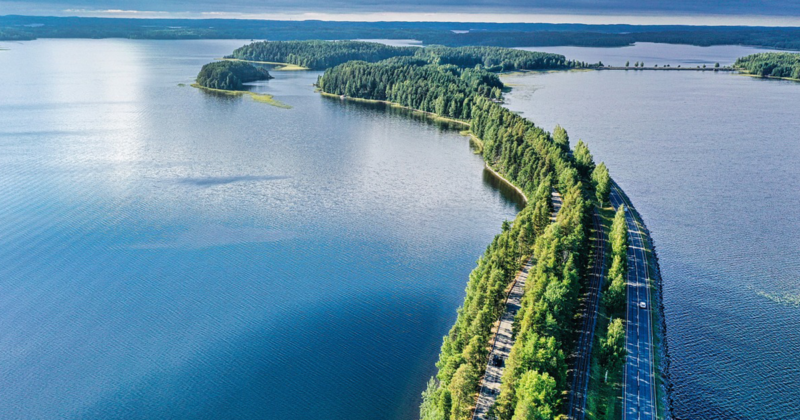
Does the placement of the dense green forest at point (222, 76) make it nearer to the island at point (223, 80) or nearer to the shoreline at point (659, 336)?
the island at point (223, 80)

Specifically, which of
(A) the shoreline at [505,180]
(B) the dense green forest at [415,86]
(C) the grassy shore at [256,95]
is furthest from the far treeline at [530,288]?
(C) the grassy shore at [256,95]

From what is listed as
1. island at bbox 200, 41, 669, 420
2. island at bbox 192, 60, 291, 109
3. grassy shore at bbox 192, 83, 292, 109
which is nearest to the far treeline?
island at bbox 200, 41, 669, 420

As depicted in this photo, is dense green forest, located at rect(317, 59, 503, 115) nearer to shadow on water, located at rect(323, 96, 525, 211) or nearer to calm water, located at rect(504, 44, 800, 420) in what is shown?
shadow on water, located at rect(323, 96, 525, 211)

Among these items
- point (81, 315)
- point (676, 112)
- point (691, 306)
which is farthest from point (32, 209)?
point (676, 112)

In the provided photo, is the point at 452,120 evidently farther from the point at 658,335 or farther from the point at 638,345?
the point at 638,345

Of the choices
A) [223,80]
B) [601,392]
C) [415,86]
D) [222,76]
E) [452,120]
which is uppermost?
[415,86]

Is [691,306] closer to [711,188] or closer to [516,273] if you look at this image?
[516,273]

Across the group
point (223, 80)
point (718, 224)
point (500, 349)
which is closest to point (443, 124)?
point (718, 224)
